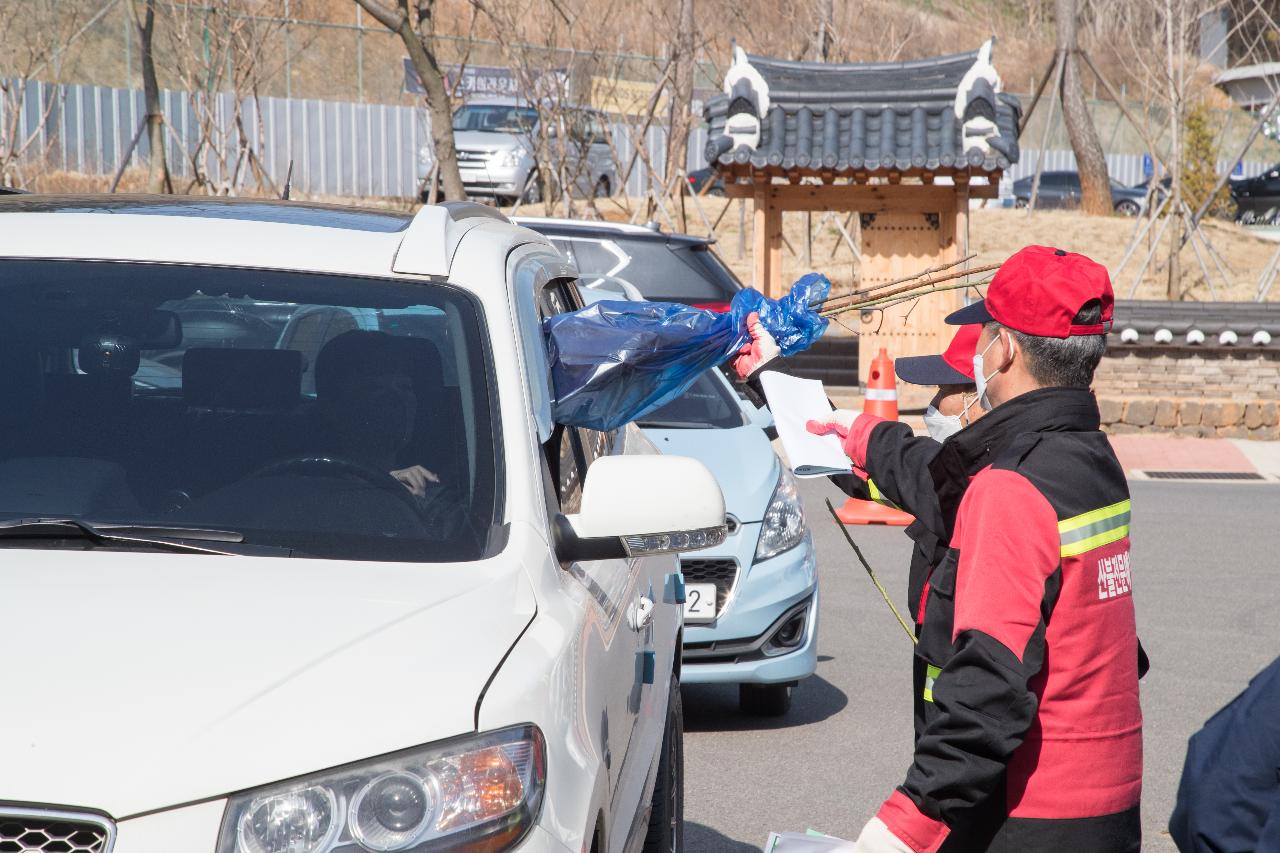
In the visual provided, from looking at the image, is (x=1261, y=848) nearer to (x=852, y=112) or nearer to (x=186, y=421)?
(x=186, y=421)

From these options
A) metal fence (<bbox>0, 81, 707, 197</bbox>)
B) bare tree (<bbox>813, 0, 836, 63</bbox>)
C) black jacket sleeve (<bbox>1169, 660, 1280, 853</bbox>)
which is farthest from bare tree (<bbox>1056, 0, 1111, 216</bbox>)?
black jacket sleeve (<bbox>1169, 660, 1280, 853</bbox>)

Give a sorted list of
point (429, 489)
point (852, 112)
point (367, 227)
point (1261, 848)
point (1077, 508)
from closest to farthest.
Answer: point (1261, 848) → point (1077, 508) → point (429, 489) → point (367, 227) → point (852, 112)

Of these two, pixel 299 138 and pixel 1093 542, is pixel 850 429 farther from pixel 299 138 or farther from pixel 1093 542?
pixel 299 138

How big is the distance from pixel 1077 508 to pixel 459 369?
4.12ft

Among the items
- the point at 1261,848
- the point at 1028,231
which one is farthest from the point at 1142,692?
the point at 1028,231

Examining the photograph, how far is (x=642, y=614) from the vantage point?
135 inches

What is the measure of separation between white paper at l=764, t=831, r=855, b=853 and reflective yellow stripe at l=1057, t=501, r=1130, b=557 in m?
0.64

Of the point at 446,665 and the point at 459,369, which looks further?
the point at 459,369

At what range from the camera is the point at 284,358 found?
3170 millimetres

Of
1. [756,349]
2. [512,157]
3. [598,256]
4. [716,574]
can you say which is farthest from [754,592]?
[512,157]

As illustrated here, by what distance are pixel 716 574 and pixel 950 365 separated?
2760 mm

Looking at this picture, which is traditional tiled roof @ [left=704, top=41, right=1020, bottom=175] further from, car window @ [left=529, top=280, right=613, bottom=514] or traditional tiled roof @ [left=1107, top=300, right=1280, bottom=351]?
car window @ [left=529, top=280, right=613, bottom=514]

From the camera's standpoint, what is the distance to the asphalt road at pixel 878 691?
5.23 m

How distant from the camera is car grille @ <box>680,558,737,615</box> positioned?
19.3 ft
